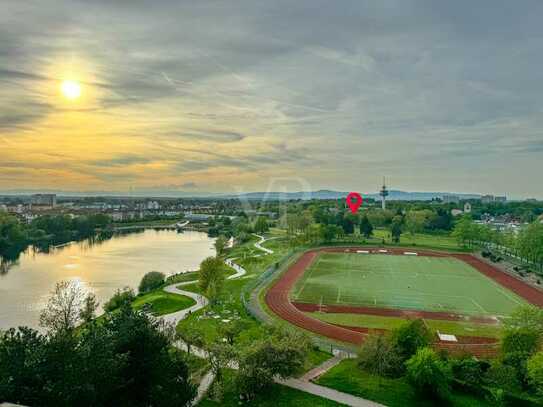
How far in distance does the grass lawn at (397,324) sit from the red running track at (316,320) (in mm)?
1251

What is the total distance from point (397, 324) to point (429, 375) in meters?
12.3

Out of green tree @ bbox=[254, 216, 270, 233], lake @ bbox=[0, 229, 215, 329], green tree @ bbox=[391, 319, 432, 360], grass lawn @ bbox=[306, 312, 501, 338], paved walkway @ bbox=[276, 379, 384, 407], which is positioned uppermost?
green tree @ bbox=[254, 216, 270, 233]

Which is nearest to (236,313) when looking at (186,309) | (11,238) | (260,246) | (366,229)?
(186,309)

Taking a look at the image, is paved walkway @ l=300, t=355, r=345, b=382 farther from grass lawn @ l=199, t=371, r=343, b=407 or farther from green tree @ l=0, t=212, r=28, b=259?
green tree @ l=0, t=212, r=28, b=259

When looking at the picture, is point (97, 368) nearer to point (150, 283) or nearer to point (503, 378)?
point (503, 378)

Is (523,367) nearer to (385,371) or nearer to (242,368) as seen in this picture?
(385,371)

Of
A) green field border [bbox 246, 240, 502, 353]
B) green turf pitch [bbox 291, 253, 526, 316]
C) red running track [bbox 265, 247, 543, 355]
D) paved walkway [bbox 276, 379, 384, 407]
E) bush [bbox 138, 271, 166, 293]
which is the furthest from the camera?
bush [bbox 138, 271, 166, 293]

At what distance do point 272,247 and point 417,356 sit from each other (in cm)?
5082

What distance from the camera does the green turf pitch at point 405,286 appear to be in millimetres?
35438

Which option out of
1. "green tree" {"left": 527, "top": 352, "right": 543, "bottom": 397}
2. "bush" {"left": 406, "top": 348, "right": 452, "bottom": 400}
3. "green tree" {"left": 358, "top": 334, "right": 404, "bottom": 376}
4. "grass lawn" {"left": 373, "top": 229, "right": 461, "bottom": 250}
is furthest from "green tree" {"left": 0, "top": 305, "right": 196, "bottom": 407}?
"grass lawn" {"left": 373, "top": 229, "right": 461, "bottom": 250}

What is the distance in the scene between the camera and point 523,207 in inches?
5354

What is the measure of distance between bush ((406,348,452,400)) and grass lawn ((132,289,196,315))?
70.8ft

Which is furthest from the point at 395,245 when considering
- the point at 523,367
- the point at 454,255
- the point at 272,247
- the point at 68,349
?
the point at 68,349

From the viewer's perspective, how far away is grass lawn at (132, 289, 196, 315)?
113 ft
